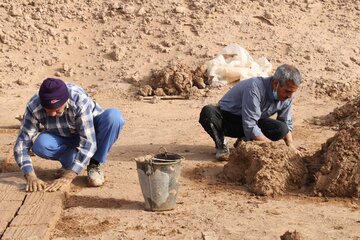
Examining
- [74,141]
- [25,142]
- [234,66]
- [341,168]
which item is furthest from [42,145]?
[234,66]

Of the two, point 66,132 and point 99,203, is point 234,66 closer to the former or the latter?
point 66,132

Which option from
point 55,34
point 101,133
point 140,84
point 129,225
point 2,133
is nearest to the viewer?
point 129,225

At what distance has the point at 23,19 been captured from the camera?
41.1 ft

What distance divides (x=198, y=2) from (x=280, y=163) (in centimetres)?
739

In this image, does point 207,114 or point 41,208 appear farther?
point 207,114

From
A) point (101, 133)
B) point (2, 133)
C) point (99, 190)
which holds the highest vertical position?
point (101, 133)

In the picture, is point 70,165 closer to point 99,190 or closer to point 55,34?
point 99,190

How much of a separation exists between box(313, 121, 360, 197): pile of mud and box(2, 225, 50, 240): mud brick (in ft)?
7.71

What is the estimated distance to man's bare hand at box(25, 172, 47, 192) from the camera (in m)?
5.54

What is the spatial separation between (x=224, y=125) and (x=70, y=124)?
1849mm

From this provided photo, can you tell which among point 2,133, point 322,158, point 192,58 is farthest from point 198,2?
point 322,158

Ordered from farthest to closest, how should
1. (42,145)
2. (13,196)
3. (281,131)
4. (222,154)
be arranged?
(222,154), (281,131), (42,145), (13,196)

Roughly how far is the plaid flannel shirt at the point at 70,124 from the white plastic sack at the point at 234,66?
5330 mm

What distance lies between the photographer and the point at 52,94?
5176 millimetres
